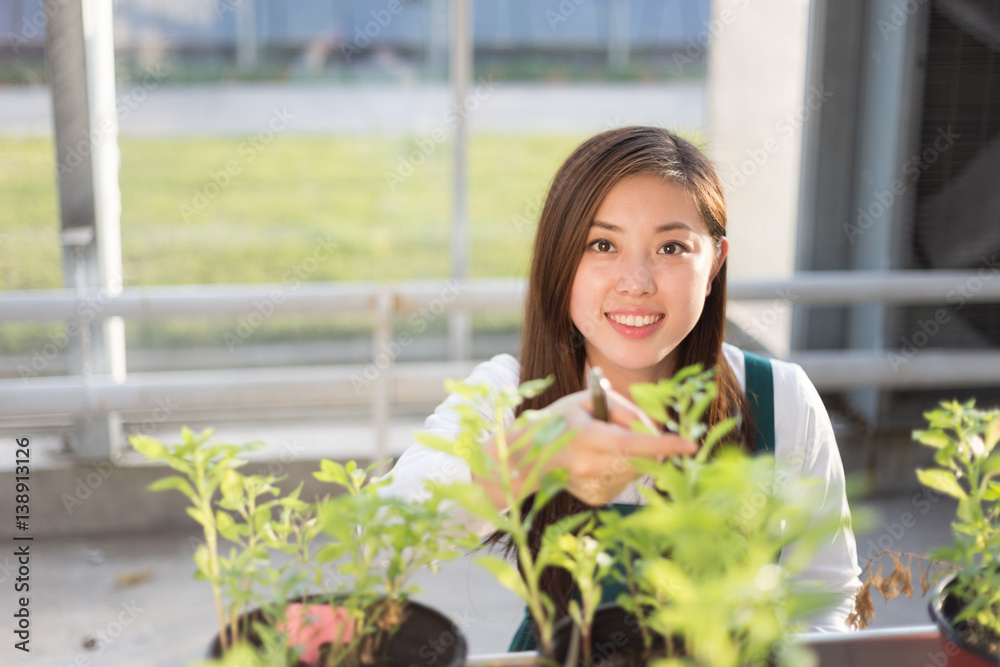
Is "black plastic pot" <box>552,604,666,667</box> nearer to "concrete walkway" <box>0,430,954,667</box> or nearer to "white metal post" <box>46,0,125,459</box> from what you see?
"concrete walkway" <box>0,430,954,667</box>

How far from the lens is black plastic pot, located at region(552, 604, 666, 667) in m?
0.62

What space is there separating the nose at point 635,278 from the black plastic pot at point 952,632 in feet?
1.91

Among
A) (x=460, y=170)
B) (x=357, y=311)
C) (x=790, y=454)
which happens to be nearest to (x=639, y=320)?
(x=790, y=454)

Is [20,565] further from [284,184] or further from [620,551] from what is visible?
[620,551]

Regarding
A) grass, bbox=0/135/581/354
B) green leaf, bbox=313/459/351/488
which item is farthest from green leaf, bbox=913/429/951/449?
grass, bbox=0/135/581/354

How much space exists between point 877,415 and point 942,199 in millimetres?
778
